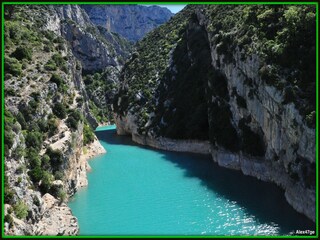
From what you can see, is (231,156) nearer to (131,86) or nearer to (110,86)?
(131,86)

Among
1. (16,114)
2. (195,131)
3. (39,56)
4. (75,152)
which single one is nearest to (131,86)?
(195,131)

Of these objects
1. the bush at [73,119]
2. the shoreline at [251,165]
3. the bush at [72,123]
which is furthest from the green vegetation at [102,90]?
the bush at [72,123]

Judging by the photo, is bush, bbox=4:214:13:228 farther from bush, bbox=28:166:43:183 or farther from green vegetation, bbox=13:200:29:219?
bush, bbox=28:166:43:183

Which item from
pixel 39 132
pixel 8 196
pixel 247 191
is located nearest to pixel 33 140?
pixel 39 132

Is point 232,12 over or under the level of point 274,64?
over

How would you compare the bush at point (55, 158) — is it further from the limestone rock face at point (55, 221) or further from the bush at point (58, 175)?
the limestone rock face at point (55, 221)

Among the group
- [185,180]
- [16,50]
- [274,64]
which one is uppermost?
[16,50]
